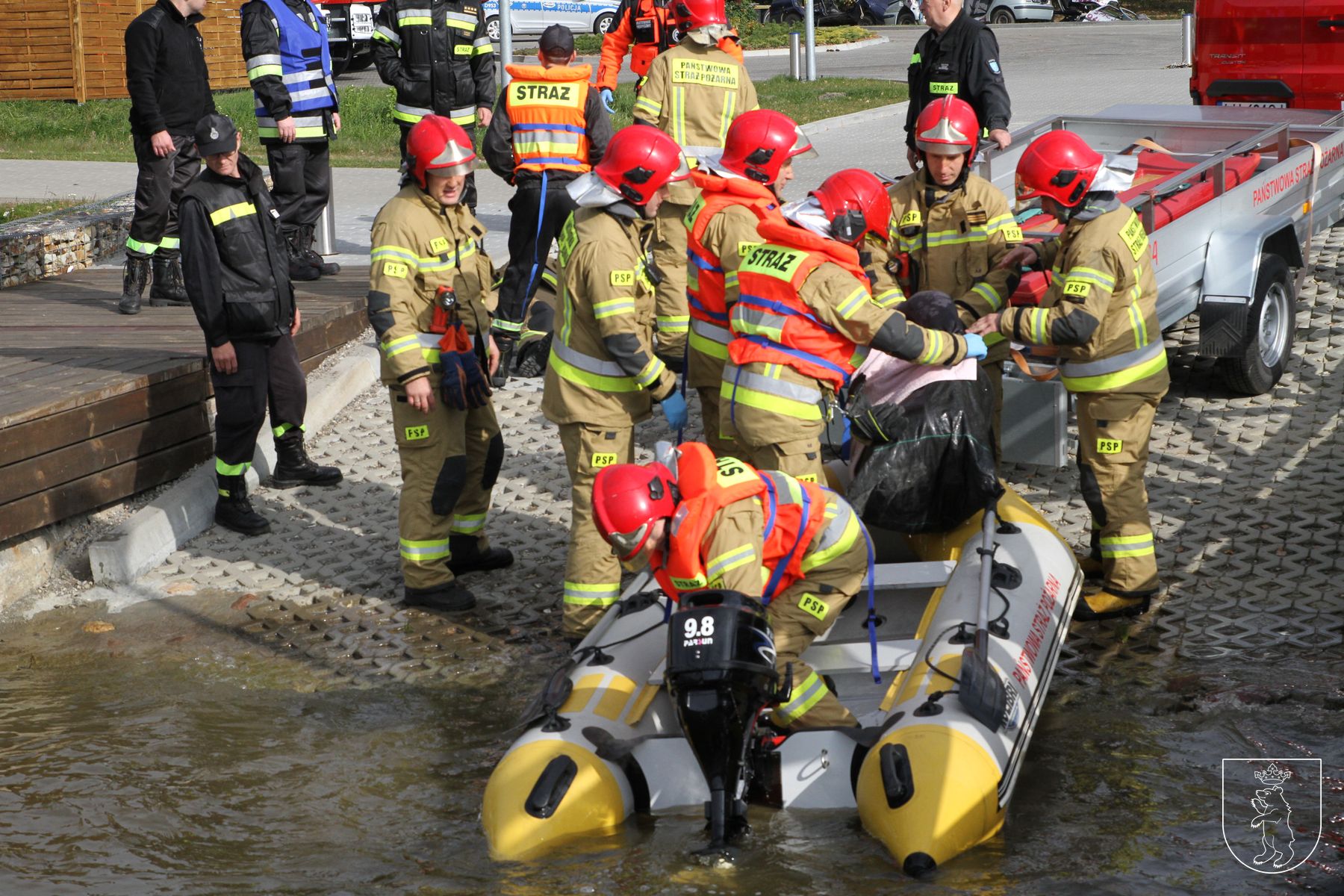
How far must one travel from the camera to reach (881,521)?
620cm

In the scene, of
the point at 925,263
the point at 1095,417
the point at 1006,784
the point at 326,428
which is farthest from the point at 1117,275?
the point at 326,428

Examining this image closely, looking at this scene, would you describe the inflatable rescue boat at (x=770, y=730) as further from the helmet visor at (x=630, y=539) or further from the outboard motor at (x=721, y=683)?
the helmet visor at (x=630, y=539)

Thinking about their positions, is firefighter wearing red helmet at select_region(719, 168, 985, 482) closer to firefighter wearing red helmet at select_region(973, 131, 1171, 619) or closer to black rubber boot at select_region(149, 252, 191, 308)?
firefighter wearing red helmet at select_region(973, 131, 1171, 619)

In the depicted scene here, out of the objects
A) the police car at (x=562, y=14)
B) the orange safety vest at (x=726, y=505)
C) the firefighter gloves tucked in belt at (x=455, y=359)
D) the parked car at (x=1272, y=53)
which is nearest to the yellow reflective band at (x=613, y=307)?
the firefighter gloves tucked in belt at (x=455, y=359)

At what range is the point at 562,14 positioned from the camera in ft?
94.3

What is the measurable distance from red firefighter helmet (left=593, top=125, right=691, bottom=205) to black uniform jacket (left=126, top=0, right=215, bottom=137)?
165 inches

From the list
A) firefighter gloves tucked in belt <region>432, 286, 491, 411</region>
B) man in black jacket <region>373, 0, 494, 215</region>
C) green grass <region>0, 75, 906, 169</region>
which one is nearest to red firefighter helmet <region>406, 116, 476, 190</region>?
firefighter gloves tucked in belt <region>432, 286, 491, 411</region>

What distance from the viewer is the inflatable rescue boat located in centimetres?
439

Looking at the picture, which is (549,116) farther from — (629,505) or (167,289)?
(629,505)

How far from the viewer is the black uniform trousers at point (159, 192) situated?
916cm

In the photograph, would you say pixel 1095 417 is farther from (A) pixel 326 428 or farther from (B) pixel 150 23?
(B) pixel 150 23

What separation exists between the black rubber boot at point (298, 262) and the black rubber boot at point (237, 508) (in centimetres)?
280

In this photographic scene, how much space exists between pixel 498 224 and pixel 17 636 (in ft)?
21.7

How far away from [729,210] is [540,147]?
2.89m
